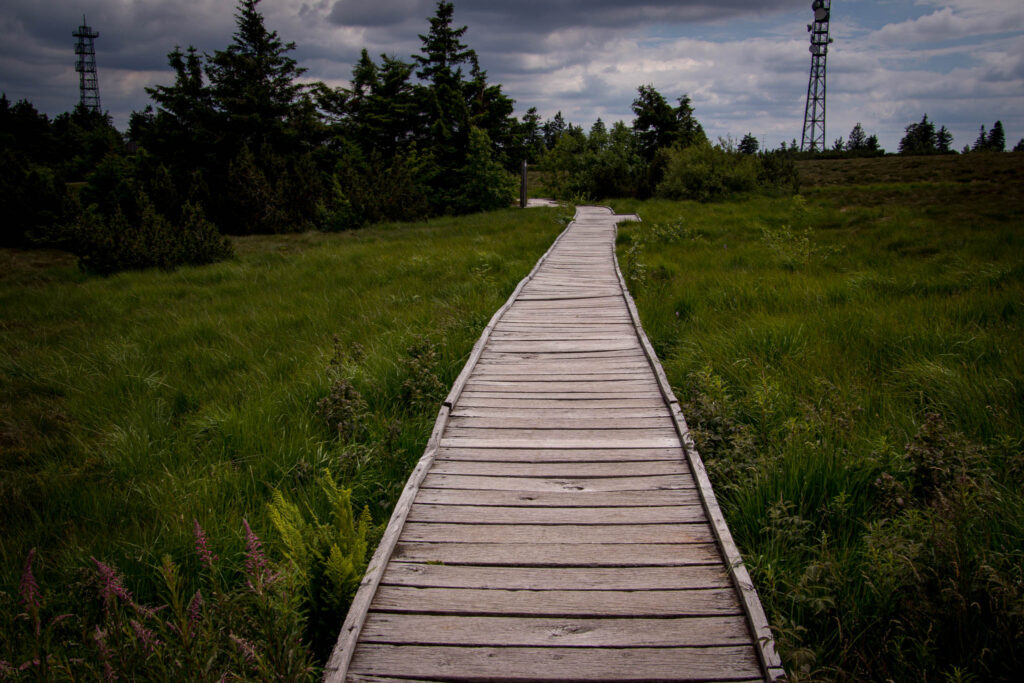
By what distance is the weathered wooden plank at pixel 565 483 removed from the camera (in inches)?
126

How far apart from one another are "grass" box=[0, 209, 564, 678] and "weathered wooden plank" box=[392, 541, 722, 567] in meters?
0.50

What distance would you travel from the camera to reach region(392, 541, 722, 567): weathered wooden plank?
2621 mm

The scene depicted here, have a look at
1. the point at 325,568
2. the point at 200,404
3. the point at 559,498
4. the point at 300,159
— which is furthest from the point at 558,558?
the point at 300,159

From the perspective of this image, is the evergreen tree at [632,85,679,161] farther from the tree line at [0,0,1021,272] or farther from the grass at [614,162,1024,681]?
the grass at [614,162,1024,681]

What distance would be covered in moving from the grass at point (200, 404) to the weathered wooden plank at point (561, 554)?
0.50 metres

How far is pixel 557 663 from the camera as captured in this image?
82.7 inches

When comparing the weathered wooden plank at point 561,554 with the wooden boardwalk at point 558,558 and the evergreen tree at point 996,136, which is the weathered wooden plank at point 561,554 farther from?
the evergreen tree at point 996,136

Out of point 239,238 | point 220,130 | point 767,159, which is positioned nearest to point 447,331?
point 239,238

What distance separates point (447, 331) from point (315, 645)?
13.4 feet

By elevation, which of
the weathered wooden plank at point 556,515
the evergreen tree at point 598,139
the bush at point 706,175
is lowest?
the weathered wooden plank at point 556,515

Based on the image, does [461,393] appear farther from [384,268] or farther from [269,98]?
[269,98]

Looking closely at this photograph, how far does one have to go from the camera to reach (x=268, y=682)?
181 centimetres

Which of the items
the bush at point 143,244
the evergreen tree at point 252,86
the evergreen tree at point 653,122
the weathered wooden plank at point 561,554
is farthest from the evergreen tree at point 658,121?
the weathered wooden plank at point 561,554

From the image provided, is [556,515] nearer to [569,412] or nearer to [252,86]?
[569,412]
